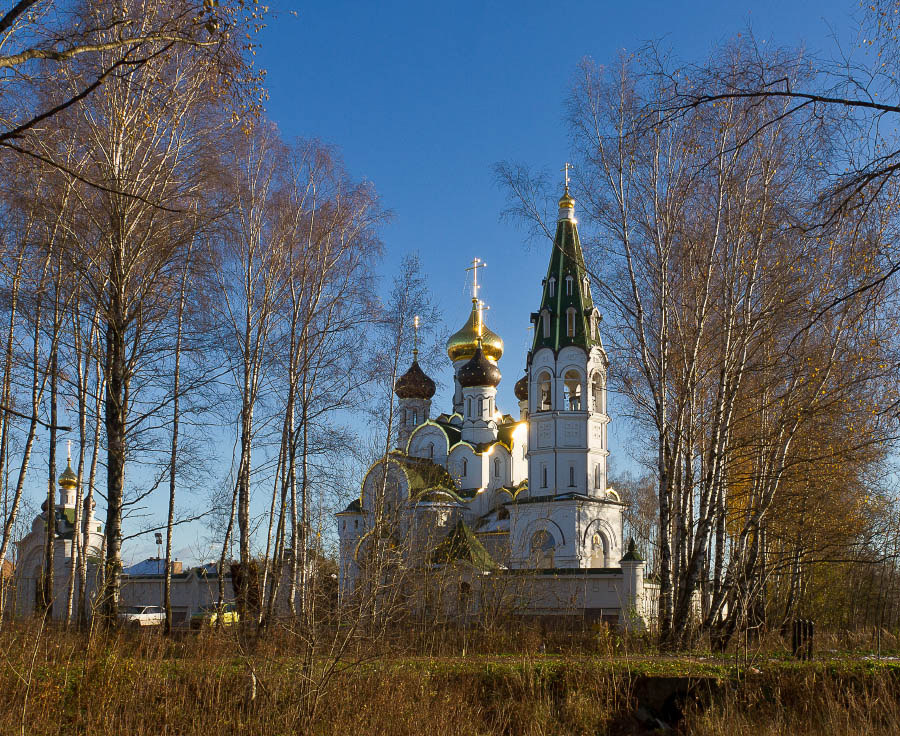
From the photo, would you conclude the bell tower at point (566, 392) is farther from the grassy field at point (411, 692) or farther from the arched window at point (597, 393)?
the grassy field at point (411, 692)

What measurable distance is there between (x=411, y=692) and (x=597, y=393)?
1075 inches

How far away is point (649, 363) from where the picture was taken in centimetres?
1355

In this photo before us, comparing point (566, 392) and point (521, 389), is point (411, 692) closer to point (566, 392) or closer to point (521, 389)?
point (566, 392)

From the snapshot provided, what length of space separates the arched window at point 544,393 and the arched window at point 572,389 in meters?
0.71

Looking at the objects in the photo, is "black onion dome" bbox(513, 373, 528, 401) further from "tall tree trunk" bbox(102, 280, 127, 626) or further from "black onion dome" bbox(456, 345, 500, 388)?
"tall tree trunk" bbox(102, 280, 127, 626)

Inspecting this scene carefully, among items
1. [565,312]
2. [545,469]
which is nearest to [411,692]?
[545,469]

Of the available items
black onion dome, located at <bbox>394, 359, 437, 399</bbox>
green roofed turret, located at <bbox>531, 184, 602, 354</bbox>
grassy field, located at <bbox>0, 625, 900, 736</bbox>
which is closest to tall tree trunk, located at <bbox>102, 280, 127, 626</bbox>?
grassy field, located at <bbox>0, 625, 900, 736</bbox>

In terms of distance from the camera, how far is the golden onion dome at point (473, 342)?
4509 centimetres

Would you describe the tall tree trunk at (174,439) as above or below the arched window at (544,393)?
below

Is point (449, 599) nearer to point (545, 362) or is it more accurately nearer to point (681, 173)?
→ point (681, 173)

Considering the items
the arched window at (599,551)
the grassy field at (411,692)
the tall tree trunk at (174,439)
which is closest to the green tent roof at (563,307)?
the arched window at (599,551)

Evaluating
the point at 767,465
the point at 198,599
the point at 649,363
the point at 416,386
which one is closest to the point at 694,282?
the point at 649,363

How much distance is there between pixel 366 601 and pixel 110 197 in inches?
251

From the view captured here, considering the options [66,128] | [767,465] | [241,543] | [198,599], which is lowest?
[198,599]
